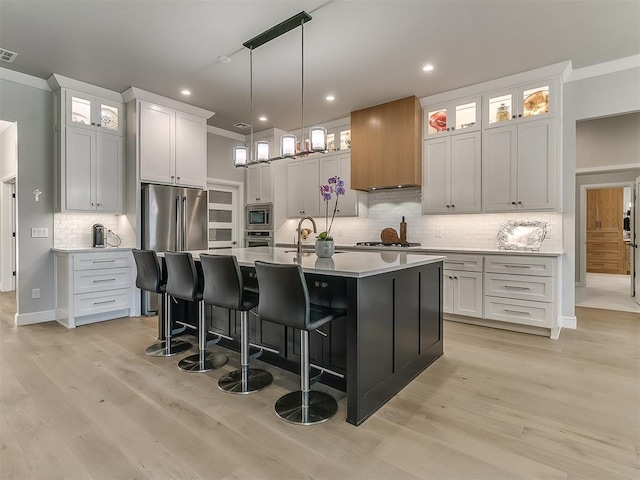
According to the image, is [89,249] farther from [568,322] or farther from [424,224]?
[568,322]

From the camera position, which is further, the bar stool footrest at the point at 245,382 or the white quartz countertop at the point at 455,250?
the white quartz countertop at the point at 455,250

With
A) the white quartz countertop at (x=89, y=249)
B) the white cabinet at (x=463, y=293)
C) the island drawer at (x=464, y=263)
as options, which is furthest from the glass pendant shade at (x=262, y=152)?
the white cabinet at (x=463, y=293)

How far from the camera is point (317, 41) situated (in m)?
3.36

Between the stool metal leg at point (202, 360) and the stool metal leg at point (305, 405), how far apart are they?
33.8 inches

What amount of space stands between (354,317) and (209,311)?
1.98 m

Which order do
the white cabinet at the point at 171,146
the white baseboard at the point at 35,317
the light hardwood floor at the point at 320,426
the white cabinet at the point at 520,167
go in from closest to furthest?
the light hardwood floor at the point at 320,426 < the white cabinet at the point at 520,167 < the white baseboard at the point at 35,317 < the white cabinet at the point at 171,146

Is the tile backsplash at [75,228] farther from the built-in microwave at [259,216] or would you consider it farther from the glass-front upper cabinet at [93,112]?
the built-in microwave at [259,216]

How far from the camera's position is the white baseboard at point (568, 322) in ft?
13.2

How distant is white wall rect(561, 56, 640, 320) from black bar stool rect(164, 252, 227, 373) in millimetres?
4002

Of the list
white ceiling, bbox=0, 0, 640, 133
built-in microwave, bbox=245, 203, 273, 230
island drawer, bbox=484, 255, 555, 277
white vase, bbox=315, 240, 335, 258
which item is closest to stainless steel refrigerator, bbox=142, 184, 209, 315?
built-in microwave, bbox=245, 203, 273, 230

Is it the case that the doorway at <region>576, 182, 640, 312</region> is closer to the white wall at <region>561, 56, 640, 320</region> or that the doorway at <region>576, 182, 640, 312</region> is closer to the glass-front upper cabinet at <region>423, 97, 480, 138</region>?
the white wall at <region>561, 56, 640, 320</region>

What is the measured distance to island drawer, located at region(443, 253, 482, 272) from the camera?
4.06 metres

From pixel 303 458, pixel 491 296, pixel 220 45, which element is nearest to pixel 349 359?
pixel 303 458

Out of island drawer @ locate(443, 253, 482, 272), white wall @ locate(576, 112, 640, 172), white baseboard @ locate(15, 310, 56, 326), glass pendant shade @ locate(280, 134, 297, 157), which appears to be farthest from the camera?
white wall @ locate(576, 112, 640, 172)
